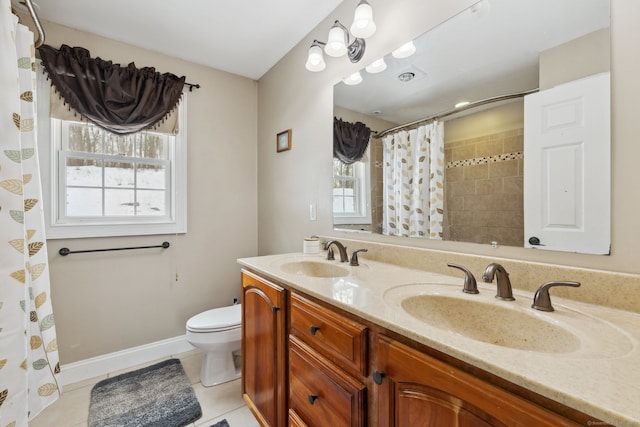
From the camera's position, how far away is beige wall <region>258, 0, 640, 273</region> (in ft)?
2.62

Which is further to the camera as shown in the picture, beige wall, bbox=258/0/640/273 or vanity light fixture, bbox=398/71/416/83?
vanity light fixture, bbox=398/71/416/83

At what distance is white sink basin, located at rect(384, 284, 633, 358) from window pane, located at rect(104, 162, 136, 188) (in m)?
2.16

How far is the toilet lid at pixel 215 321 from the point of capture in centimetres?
175

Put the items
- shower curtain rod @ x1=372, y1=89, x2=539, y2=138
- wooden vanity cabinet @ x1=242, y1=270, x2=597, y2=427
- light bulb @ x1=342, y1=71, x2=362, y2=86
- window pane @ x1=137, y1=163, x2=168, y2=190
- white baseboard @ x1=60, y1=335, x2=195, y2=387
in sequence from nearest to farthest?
wooden vanity cabinet @ x1=242, y1=270, x2=597, y2=427 < shower curtain rod @ x1=372, y1=89, x2=539, y2=138 < light bulb @ x1=342, y1=71, x2=362, y2=86 < white baseboard @ x1=60, y1=335, x2=195, y2=387 < window pane @ x1=137, y1=163, x2=168, y2=190

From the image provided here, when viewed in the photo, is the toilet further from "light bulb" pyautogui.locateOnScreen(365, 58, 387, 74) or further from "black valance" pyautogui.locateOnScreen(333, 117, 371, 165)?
"light bulb" pyautogui.locateOnScreen(365, 58, 387, 74)

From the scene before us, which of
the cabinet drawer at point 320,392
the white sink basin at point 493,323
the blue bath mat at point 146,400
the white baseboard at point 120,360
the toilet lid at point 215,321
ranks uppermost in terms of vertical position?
the white sink basin at point 493,323

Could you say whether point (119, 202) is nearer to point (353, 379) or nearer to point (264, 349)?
point (264, 349)

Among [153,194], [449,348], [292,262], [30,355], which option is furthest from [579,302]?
[153,194]

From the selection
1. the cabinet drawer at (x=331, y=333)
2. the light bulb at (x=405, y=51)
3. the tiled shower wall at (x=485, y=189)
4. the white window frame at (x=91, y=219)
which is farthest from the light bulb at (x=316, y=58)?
the cabinet drawer at (x=331, y=333)

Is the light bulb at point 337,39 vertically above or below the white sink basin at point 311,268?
above

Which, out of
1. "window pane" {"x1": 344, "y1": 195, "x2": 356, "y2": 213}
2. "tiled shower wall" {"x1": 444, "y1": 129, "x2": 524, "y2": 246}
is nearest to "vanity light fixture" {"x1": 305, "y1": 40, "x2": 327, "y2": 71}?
"window pane" {"x1": 344, "y1": 195, "x2": 356, "y2": 213}

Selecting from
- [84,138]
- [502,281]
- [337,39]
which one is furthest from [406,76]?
[84,138]

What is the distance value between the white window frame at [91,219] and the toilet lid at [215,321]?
76 centimetres

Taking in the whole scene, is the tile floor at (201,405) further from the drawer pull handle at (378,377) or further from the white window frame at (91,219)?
the drawer pull handle at (378,377)
